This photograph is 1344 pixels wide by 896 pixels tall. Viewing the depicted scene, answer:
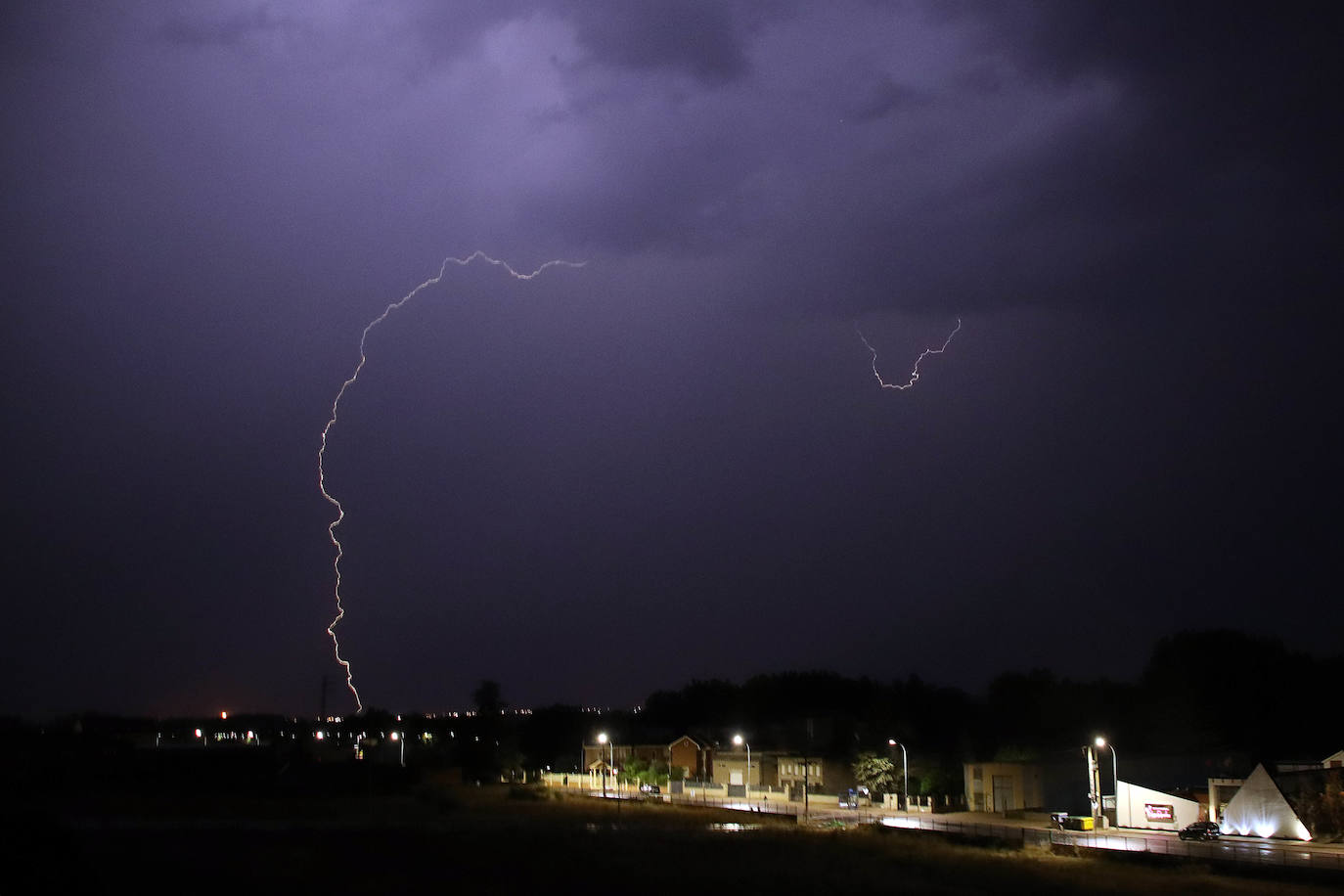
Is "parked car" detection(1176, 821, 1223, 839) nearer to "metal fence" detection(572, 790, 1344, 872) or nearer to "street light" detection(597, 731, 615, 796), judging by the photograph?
"metal fence" detection(572, 790, 1344, 872)

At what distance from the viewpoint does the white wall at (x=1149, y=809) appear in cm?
4022

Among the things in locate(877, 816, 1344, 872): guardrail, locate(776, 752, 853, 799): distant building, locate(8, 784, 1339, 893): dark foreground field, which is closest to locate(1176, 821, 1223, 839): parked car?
locate(877, 816, 1344, 872): guardrail

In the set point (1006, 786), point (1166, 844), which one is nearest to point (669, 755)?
point (1006, 786)

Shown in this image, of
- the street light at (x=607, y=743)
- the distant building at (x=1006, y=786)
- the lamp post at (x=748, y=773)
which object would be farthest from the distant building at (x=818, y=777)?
the street light at (x=607, y=743)

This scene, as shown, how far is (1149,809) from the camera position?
41031 millimetres

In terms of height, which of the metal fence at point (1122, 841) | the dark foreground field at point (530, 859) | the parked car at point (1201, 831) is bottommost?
the dark foreground field at point (530, 859)

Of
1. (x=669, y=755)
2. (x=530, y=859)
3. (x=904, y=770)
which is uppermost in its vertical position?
(x=904, y=770)

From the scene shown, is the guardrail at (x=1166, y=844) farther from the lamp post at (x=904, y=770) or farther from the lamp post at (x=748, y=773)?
the lamp post at (x=748, y=773)

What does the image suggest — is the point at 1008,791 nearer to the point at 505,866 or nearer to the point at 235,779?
the point at 505,866

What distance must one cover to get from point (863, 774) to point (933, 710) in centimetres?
2424

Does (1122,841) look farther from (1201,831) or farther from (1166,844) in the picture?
(1201,831)

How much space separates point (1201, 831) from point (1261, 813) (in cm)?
199

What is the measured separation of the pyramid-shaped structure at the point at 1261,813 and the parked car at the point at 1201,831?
2.41 ft

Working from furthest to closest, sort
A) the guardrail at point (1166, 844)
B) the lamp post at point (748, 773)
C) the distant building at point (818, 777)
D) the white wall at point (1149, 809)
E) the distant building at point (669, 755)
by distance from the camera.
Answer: the distant building at point (669, 755) → the lamp post at point (748, 773) → the distant building at point (818, 777) → the white wall at point (1149, 809) → the guardrail at point (1166, 844)
